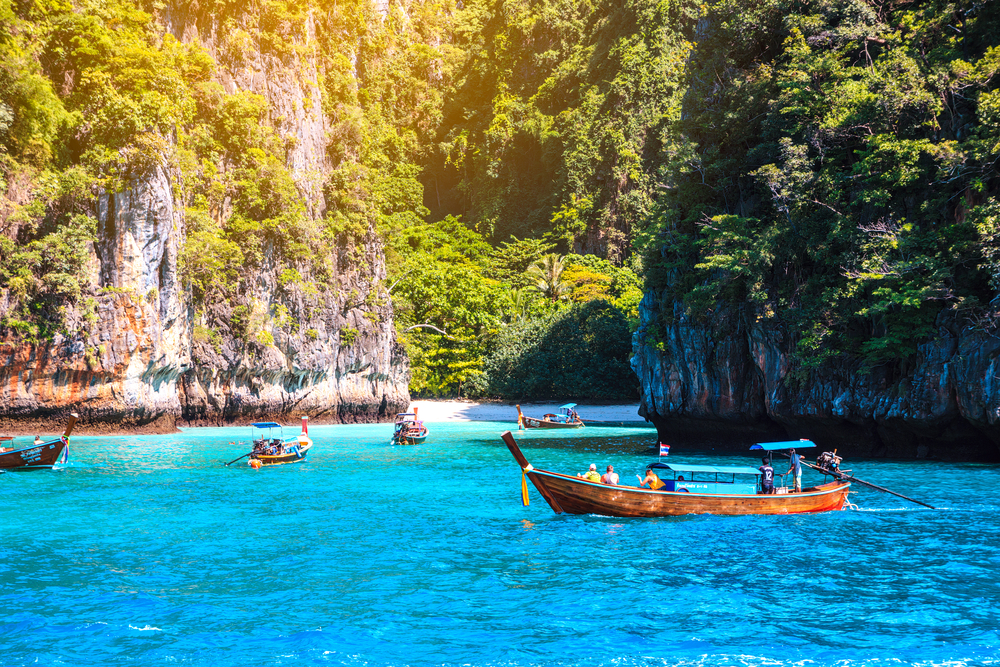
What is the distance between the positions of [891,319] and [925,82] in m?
8.19

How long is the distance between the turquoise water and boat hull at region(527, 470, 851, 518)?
1.08 ft

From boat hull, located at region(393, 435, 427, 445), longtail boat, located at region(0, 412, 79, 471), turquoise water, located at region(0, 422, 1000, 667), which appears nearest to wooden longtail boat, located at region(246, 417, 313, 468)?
turquoise water, located at region(0, 422, 1000, 667)

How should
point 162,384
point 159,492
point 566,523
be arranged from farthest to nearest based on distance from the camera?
point 162,384 → point 159,492 → point 566,523

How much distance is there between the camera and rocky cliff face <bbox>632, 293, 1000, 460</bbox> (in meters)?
25.5

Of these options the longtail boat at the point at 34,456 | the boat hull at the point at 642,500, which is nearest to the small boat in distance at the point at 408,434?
the longtail boat at the point at 34,456

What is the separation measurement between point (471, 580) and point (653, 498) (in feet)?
21.4

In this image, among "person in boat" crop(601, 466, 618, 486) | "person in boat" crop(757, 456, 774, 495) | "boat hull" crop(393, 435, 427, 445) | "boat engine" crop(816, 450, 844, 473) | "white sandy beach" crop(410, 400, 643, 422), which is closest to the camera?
"person in boat" crop(601, 466, 618, 486)

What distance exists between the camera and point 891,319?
26516mm

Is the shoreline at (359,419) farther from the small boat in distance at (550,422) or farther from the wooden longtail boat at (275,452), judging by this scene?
the wooden longtail boat at (275,452)

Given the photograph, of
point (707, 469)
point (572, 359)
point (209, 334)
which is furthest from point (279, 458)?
point (572, 359)

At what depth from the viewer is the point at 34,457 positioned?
86.7 ft

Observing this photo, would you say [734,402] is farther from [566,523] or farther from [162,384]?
[162,384]

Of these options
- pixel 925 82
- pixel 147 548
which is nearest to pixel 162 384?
pixel 147 548

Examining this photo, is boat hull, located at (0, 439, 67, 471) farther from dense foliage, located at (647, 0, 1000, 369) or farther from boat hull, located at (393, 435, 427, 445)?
dense foliage, located at (647, 0, 1000, 369)
